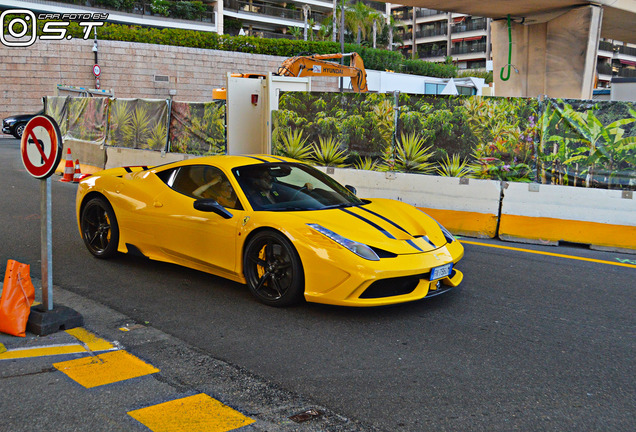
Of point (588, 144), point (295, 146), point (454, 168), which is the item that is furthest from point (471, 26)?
point (588, 144)

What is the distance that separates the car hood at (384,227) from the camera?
5133 millimetres

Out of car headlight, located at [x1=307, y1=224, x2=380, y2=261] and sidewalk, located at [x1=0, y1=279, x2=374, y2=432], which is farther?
car headlight, located at [x1=307, y1=224, x2=380, y2=261]

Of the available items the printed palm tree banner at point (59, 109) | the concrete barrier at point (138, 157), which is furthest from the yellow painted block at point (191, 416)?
the printed palm tree banner at point (59, 109)

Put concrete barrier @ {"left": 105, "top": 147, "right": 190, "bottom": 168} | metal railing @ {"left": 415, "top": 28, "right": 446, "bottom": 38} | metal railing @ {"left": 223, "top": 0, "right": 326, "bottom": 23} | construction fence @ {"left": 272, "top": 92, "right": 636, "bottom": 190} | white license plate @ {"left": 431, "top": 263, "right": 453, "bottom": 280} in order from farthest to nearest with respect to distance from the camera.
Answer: metal railing @ {"left": 415, "top": 28, "right": 446, "bottom": 38} → metal railing @ {"left": 223, "top": 0, "right": 326, "bottom": 23} → concrete barrier @ {"left": 105, "top": 147, "right": 190, "bottom": 168} → construction fence @ {"left": 272, "top": 92, "right": 636, "bottom": 190} → white license plate @ {"left": 431, "top": 263, "right": 453, "bottom": 280}

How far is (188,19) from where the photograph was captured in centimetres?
5203

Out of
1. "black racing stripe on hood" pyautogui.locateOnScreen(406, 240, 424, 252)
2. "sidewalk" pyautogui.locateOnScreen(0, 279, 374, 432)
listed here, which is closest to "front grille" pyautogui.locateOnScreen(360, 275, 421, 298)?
"black racing stripe on hood" pyautogui.locateOnScreen(406, 240, 424, 252)

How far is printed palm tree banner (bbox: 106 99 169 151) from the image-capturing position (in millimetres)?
13984

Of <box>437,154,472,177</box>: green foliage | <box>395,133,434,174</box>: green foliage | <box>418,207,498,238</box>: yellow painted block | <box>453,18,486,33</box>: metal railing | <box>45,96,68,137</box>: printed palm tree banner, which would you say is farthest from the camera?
<box>453,18,486,33</box>: metal railing

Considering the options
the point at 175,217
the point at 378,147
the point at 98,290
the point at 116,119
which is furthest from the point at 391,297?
the point at 116,119

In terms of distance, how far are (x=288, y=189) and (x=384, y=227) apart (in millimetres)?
1075

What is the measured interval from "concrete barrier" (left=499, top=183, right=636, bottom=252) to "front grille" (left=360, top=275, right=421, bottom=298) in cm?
403

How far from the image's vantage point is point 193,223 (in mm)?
5895

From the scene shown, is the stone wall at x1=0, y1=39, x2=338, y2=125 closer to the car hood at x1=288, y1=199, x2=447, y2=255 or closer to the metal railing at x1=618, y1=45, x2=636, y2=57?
the car hood at x1=288, y1=199, x2=447, y2=255

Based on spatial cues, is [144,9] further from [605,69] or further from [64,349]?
[605,69]
